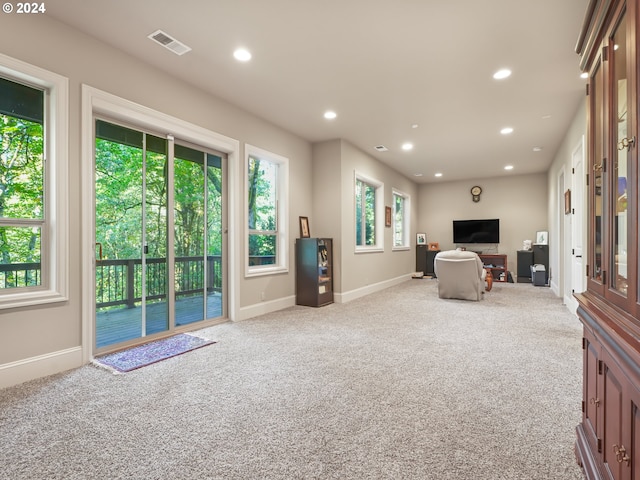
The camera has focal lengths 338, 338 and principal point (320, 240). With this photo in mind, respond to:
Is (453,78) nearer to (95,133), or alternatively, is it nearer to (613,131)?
(613,131)

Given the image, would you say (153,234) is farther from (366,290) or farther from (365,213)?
(365,213)

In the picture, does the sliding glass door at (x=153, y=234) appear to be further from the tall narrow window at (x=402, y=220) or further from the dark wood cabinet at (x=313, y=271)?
the tall narrow window at (x=402, y=220)

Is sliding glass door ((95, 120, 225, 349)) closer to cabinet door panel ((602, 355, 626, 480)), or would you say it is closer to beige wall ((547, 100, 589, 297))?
cabinet door panel ((602, 355, 626, 480))

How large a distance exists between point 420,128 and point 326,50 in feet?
8.49

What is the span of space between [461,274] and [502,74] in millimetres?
3204

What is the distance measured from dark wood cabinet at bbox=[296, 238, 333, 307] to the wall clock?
5706 mm

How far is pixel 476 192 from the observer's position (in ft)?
30.2

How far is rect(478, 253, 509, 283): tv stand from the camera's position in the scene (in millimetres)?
8336

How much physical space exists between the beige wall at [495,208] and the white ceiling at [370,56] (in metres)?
4.07

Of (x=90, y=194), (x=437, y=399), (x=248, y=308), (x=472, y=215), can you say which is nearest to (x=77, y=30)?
(x=90, y=194)

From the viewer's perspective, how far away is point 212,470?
1.48 metres

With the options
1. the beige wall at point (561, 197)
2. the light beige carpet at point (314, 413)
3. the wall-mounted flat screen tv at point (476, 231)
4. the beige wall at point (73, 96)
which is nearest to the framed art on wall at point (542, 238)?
the wall-mounted flat screen tv at point (476, 231)

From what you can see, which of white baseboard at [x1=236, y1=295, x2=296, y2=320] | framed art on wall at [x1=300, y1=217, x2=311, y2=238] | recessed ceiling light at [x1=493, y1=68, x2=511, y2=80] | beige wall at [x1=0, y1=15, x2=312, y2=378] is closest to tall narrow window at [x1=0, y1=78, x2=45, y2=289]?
beige wall at [x1=0, y1=15, x2=312, y2=378]

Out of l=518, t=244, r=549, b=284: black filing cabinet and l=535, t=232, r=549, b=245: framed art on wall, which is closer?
l=518, t=244, r=549, b=284: black filing cabinet
